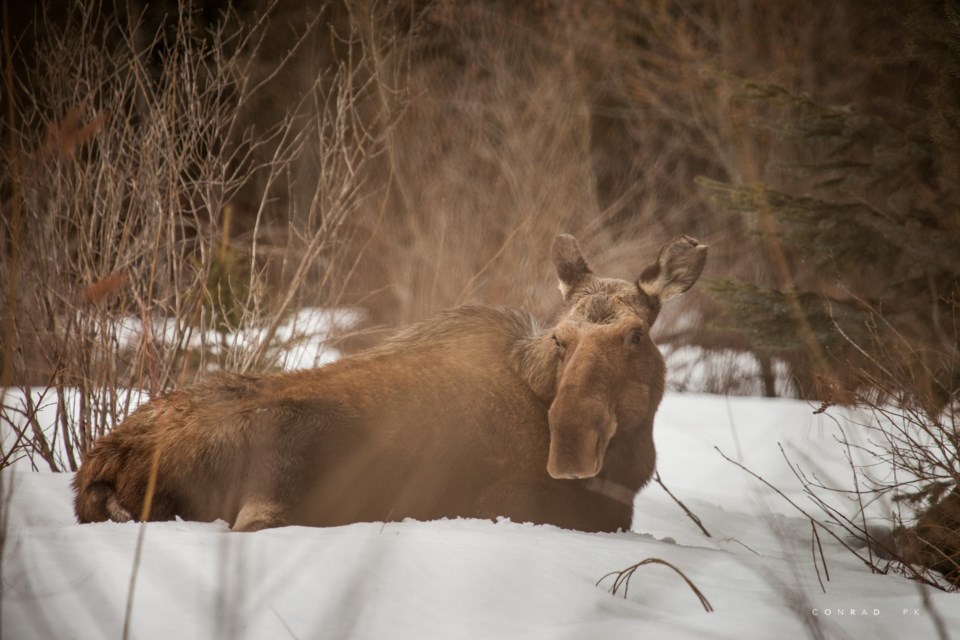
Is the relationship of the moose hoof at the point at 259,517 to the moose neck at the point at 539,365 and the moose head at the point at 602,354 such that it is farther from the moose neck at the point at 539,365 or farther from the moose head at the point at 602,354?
the moose neck at the point at 539,365

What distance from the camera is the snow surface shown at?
211 centimetres

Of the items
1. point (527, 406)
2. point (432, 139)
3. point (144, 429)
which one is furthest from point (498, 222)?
point (144, 429)

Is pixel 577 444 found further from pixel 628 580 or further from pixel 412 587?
pixel 412 587

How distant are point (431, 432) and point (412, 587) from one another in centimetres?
142

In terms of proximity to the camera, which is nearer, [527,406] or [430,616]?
[430,616]

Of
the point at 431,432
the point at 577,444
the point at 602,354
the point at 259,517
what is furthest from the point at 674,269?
the point at 259,517

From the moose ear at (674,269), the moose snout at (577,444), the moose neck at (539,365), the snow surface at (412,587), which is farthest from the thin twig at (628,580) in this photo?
the moose ear at (674,269)

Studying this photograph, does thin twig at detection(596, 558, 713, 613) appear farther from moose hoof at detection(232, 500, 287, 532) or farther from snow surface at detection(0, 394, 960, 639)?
moose hoof at detection(232, 500, 287, 532)

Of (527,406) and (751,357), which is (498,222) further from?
(527,406)

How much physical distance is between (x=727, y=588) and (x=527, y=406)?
1469mm

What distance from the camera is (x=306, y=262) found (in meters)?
5.55

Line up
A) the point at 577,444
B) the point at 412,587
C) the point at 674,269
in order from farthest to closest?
the point at 674,269
the point at 577,444
the point at 412,587

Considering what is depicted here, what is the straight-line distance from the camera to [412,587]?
244 cm

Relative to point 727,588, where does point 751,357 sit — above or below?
below
